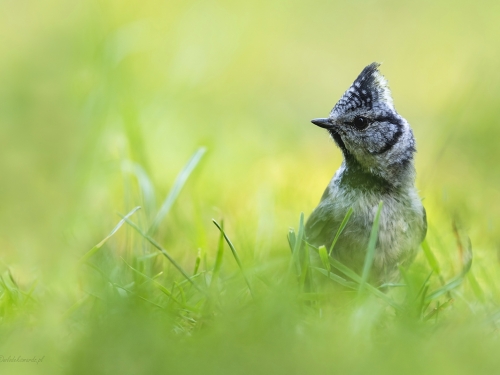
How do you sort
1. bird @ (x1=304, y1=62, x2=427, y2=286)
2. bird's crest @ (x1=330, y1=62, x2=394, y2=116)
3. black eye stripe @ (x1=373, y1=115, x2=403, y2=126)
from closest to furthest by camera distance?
Result: bird @ (x1=304, y1=62, x2=427, y2=286) → bird's crest @ (x1=330, y1=62, x2=394, y2=116) → black eye stripe @ (x1=373, y1=115, x2=403, y2=126)

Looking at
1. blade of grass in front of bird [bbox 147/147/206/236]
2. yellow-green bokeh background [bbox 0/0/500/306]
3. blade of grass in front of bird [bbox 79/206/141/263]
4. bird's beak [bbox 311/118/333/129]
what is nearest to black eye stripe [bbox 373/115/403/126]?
bird's beak [bbox 311/118/333/129]

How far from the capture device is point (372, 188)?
332 cm

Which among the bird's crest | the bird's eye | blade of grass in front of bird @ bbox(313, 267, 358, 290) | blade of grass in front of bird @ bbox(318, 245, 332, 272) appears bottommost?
blade of grass in front of bird @ bbox(313, 267, 358, 290)

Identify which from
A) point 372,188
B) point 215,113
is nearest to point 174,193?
point 372,188

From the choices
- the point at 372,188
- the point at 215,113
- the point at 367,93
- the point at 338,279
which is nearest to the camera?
the point at 338,279

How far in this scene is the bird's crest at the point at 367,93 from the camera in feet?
11.3

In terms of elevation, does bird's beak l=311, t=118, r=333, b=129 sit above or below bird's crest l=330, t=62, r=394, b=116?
below

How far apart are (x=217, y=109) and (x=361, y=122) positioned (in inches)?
110

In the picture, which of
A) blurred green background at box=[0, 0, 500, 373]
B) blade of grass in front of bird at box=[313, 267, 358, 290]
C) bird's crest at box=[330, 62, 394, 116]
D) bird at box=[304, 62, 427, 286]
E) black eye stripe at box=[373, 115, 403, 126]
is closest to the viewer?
blade of grass in front of bird at box=[313, 267, 358, 290]

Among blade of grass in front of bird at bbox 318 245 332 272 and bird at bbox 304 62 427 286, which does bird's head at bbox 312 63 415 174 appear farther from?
blade of grass in front of bird at bbox 318 245 332 272

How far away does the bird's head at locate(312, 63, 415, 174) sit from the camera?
347 centimetres

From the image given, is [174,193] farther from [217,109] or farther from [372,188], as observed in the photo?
[217,109]

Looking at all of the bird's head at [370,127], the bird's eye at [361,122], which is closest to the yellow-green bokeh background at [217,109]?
the bird's head at [370,127]

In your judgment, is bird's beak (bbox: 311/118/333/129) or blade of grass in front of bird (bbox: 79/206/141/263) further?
bird's beak (bbox: 311/118/333/129)
